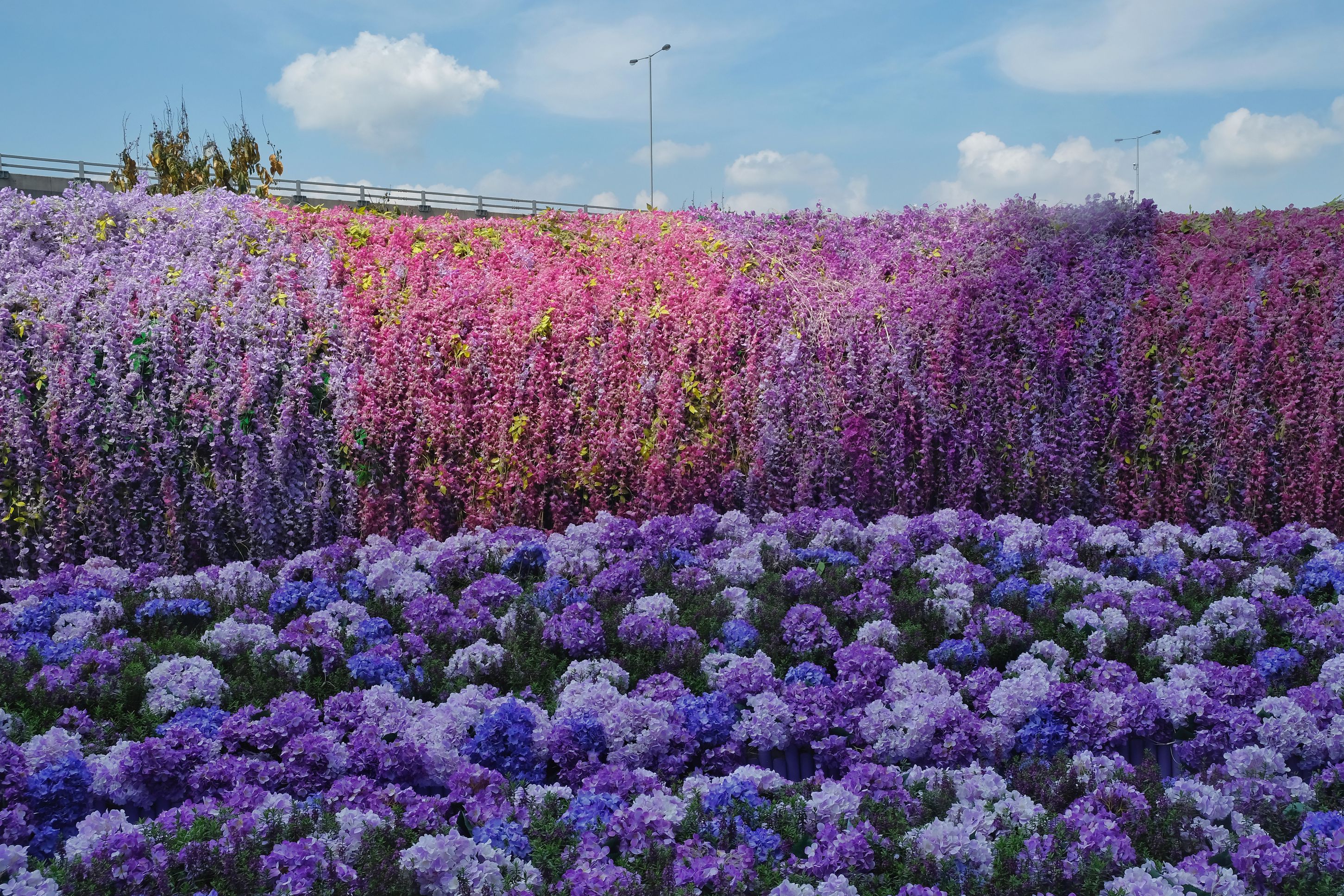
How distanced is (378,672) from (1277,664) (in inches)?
135

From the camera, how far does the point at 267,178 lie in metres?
15.4

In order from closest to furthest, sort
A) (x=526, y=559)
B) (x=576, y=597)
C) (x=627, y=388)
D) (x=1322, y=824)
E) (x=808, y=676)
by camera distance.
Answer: (x=1322, y=824)
(x=808, y=676)
(x=576, y=597)
(x=526, y=559)
(x=627, y=388)

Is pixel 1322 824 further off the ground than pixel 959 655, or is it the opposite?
pixel 959 655

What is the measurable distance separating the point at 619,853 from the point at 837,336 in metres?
4.45

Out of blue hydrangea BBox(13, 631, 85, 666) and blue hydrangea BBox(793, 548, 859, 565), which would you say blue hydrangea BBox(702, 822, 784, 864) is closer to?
blue hydrangea BBox(793, 548, 859, 565)

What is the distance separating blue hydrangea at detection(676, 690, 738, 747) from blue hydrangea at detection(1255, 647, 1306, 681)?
216cm

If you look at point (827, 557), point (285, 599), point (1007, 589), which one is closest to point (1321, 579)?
point (1007, 589)

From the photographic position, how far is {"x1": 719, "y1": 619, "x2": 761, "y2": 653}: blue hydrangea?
13.2 feet

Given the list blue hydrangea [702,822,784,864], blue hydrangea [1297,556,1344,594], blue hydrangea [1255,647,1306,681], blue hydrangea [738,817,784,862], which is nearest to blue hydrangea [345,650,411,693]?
blue hydrangea [702,822,784,864]

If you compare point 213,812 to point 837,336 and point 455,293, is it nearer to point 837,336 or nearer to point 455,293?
point 455,293

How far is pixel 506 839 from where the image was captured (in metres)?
2.67

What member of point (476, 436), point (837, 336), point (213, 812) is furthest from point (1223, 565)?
point (213, 812)

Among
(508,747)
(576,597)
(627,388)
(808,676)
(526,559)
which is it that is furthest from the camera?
(627,388)

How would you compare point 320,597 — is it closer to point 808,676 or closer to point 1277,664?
point 808,676
